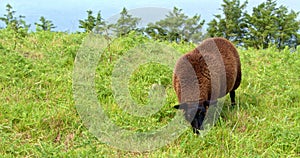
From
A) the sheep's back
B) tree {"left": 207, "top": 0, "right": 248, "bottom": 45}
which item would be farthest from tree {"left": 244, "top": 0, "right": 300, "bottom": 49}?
the sheep's back

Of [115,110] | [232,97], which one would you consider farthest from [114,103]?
[232,97]

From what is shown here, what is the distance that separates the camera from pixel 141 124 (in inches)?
158

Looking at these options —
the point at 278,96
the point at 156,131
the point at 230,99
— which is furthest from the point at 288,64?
the point at 156,131

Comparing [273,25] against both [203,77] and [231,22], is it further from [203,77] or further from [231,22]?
[203,77]

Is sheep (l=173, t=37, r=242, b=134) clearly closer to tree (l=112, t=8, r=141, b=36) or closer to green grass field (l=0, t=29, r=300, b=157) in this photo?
green grass field (l=0, t=29, r=300, b=157)

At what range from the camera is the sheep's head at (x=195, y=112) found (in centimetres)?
358

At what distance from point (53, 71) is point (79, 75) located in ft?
1.43

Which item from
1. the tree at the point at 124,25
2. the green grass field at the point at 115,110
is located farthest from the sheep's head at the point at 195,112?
the tree at the point at 124,25

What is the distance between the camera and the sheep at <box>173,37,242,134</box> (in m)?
3.65

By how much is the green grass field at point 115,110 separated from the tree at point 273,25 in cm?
2281

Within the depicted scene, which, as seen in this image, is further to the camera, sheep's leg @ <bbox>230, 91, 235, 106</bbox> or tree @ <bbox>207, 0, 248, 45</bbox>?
tree @ <bbox>207, 0, 248, 45</bbox>

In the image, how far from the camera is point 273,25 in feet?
93.6

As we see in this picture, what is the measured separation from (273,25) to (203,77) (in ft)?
87.8

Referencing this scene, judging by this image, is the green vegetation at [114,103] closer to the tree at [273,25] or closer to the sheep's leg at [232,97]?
the sheep's leg at [232,97]
